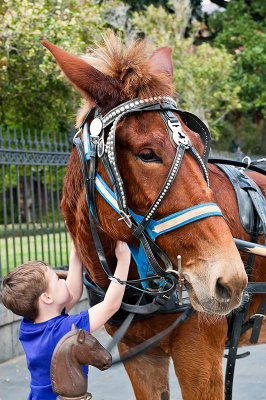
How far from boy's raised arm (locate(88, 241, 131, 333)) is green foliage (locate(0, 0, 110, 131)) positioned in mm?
5342

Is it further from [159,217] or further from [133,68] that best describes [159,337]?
[133,68]

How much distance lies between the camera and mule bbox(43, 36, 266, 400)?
1694 millimetres

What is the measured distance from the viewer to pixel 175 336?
2.22 m

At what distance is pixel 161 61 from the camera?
2334 millimetres

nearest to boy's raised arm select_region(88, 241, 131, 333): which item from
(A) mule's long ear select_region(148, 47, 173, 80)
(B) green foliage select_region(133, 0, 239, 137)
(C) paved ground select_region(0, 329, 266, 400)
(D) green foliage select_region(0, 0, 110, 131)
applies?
(A) mule's long ear select_region(148, 47, 173, 80)

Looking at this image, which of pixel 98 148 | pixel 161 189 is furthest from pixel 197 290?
pixel 98 148


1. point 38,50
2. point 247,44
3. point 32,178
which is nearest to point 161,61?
point 32,178

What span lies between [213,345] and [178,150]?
3.29 feet

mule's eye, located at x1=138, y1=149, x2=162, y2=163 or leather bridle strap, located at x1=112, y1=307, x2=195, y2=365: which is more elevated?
mule's eye, located at x1=138, y1=149, x2=162, y2=163

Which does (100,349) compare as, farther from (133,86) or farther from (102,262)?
(133,86)

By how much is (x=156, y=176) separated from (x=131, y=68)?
0.53 metres

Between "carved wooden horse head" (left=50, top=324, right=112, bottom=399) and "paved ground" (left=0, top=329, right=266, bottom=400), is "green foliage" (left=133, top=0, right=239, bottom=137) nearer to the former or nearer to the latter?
"paved ground" (left=0, top=329, right=266, bottom=400)

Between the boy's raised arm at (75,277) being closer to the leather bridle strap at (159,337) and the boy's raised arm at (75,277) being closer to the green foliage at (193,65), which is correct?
the leather bridle strap at (159,337)

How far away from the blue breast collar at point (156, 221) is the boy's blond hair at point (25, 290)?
450 millimetres
